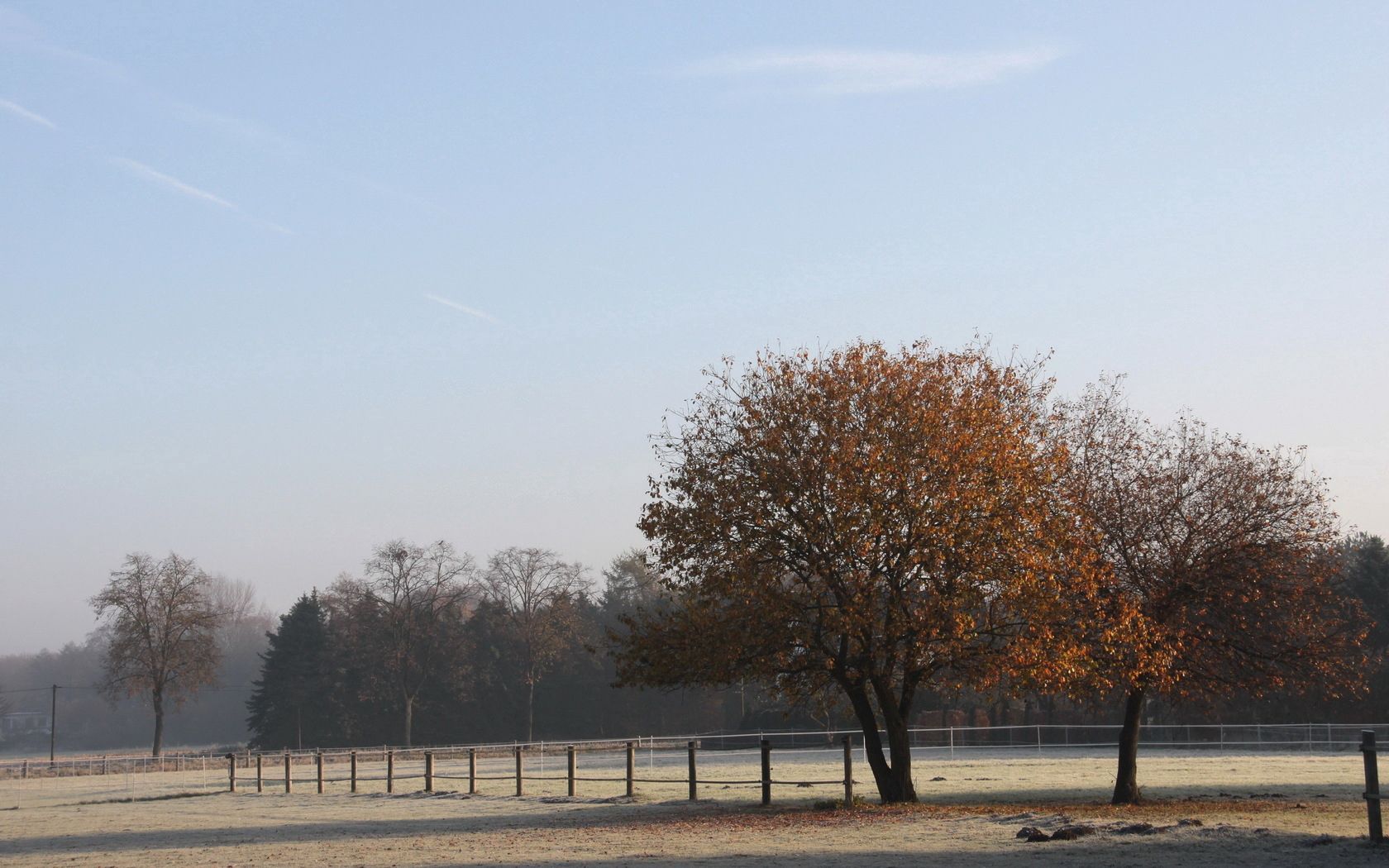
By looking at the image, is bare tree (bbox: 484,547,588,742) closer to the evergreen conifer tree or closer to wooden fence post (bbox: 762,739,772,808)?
the evergreen conifer tree

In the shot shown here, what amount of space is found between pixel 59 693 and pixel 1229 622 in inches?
6673

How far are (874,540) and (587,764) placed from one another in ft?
113

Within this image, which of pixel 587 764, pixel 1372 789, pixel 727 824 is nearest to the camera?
pixel 1372 789

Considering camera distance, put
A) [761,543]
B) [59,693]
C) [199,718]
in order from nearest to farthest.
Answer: [761,543], [199,718], [59,693]

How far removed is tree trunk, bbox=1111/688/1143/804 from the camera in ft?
79.4

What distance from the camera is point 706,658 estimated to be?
2309 cm

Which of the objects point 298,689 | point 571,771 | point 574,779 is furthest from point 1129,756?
point 298,689

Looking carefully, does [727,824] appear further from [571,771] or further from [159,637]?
[159,637]

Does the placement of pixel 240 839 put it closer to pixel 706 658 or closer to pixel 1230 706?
pixel 706 658

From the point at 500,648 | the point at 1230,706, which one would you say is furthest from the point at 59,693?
the point at 1230,706

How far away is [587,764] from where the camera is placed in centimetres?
5344

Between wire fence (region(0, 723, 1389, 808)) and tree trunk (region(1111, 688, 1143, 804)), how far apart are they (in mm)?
7681

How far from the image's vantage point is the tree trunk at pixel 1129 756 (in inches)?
952

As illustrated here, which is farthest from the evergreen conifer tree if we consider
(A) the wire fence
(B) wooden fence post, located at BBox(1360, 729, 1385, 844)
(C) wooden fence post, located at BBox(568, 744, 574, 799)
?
(B) wooden fence post, located at BBox(1360, 729, 1385, 844)
